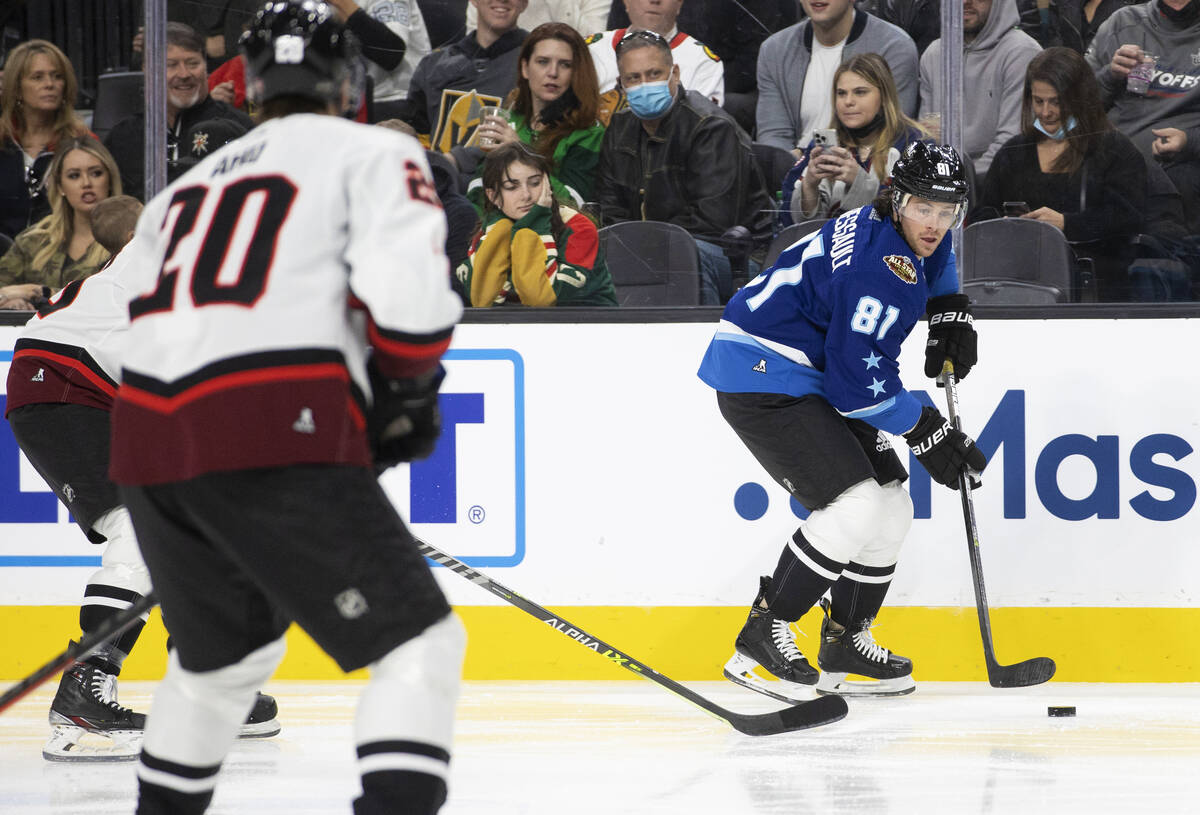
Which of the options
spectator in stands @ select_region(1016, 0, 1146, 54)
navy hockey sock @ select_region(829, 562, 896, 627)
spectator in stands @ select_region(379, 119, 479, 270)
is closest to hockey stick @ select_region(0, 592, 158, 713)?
navy hockey sock @ select_region(829, 562, 896, 627)

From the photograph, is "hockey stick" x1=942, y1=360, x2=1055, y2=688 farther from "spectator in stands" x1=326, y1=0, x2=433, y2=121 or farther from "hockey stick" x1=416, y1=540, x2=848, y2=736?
"spectator in stands" x1=326, y1=0, x2=433, y2=121

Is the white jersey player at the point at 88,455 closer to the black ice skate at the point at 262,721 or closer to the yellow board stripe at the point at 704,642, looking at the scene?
the black ice skate at the point at 262,721

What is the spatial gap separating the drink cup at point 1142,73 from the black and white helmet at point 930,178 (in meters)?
0.94

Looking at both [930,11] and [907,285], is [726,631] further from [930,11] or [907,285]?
[930,11]

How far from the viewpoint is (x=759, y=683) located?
3.17 metres

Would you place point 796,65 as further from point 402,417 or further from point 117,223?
point 402,417

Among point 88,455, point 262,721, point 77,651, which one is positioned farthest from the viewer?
point 262,721

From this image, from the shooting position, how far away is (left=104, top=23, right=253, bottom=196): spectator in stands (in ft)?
12.3

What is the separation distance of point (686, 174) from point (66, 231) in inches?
67.8

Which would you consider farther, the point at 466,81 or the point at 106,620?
the point at 466,81

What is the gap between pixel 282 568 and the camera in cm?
146

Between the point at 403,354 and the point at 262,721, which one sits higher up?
the point at 403,354

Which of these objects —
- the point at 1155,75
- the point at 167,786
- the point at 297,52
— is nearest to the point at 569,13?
the point at 1155,75

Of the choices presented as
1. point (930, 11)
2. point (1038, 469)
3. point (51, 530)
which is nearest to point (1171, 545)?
point (1038, 469)
